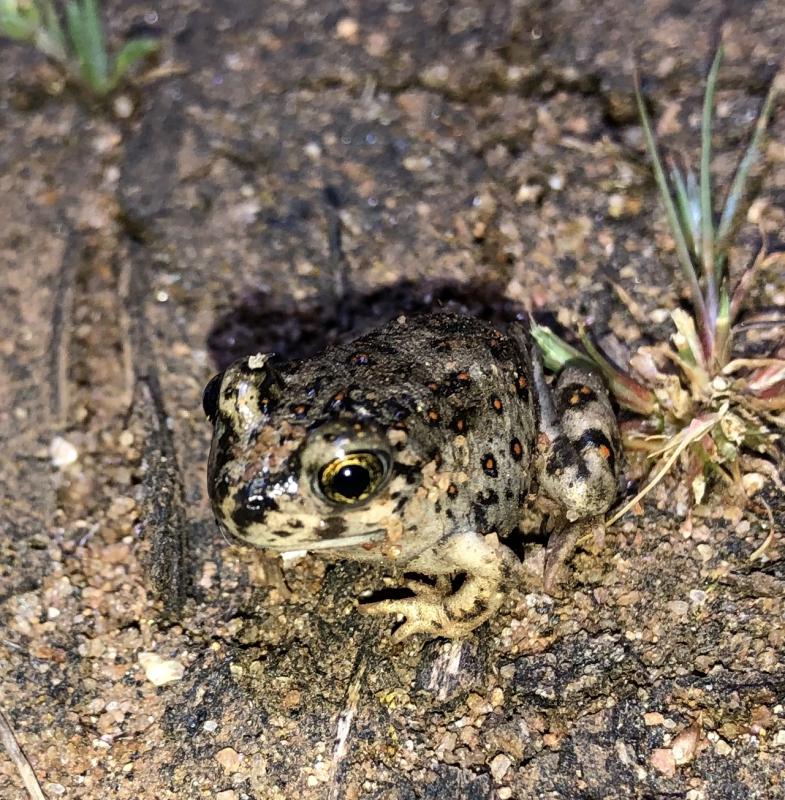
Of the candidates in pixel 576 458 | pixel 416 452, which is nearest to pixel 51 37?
pixel 416 452

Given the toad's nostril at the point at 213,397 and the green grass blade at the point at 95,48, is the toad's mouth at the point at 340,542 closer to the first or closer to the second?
the toad's nostril at the point at 213,397

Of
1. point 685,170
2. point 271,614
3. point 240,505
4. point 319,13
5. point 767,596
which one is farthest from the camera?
point 319,13

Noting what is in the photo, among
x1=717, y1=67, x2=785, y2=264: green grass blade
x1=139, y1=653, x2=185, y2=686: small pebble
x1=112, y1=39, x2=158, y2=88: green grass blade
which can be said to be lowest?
x1=139, y1=653, x2=185, y2=686: small pebble

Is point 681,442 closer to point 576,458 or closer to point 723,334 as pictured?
point 576,458

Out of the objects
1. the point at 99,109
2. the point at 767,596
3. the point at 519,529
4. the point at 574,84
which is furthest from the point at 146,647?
the point at 574,84

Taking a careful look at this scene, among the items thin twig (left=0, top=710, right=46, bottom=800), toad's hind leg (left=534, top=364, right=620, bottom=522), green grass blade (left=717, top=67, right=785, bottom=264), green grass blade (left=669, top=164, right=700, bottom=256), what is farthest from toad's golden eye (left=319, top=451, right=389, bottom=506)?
green grass blade (left=717, top=67, right=785, bottom=264)

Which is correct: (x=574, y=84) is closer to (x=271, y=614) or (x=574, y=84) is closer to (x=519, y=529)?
(x=519, y=529)

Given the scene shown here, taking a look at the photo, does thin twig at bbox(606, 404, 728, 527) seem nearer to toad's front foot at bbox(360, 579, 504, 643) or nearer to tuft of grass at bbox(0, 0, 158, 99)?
toad's front foot at bbox(360, 579, 504, 643)
